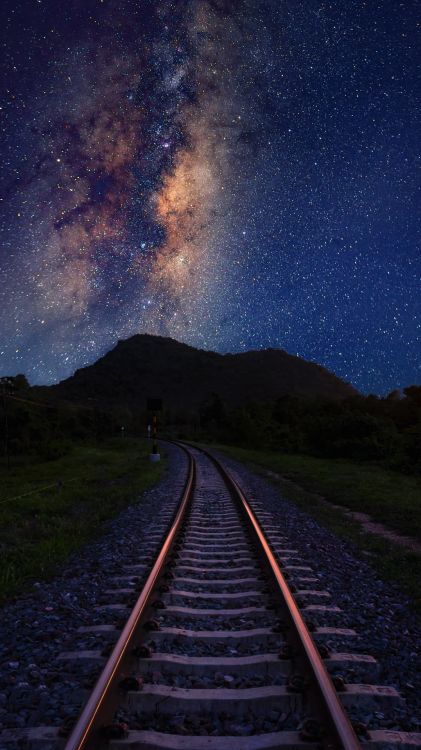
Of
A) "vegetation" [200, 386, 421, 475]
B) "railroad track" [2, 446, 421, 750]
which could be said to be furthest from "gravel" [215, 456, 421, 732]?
"vegetation" [200, 386, 421, 475]

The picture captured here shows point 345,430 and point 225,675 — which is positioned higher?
point 345,430

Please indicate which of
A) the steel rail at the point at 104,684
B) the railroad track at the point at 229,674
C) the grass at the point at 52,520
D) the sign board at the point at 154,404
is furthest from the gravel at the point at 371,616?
the sign board at the point at 154,404

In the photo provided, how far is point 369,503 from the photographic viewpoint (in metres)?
13.8

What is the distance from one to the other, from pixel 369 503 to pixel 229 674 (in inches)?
439

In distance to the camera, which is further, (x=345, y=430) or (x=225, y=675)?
(x=345, y=430)

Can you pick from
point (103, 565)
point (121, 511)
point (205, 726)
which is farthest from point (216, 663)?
point (121, 511)

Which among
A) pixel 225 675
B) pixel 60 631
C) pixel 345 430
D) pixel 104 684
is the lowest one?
pixel 60 631

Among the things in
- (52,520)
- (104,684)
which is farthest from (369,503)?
(104,684)

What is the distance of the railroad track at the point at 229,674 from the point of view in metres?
2.69

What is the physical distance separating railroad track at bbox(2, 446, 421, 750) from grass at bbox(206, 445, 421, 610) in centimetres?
198

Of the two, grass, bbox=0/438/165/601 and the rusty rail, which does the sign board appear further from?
the rusty rail

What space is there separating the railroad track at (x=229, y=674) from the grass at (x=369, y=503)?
1980mm

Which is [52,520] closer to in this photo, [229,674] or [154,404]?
[229,674]

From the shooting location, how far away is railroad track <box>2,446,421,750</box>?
2.69 meters
